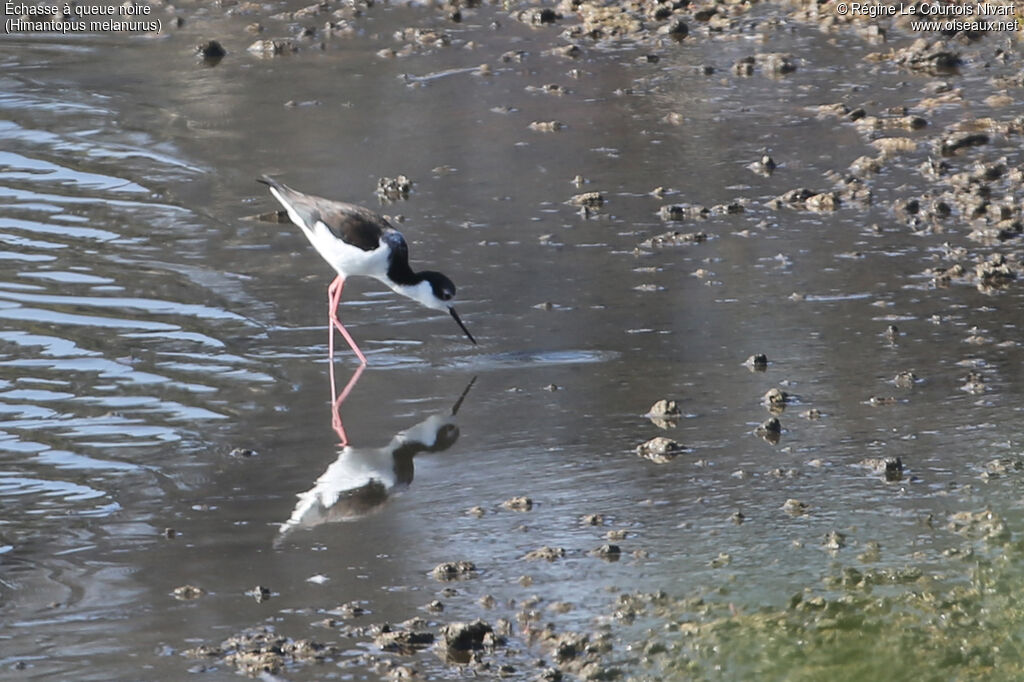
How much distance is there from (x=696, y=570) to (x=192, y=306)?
4308mm

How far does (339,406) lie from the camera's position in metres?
8.17

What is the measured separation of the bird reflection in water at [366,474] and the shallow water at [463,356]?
0.12 feet

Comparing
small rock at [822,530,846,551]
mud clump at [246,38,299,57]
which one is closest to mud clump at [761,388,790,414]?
small rock at [822,530,846,551]

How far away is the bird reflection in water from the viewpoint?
6.94 metres

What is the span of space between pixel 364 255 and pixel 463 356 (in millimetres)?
885

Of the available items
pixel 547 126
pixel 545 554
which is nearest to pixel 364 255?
pixel 545 554

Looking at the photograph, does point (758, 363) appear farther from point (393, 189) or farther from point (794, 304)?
point (393, 189)

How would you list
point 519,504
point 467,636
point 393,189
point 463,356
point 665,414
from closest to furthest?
1. point 467,636
2. point 519,504
3. point 665,414
4. point 463,356
5. point 393,189

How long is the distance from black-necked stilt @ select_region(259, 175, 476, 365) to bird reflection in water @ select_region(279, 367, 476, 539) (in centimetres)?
90

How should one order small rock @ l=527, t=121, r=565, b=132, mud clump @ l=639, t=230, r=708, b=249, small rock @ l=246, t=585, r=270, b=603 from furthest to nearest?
1. small rock @ l=527, t=121, r=565, b=132
2. mud clump @ l=639, t=230, r=708, b=249
3. small rock @ l=246, t=585, r=270, b=603

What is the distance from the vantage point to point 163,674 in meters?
5.56

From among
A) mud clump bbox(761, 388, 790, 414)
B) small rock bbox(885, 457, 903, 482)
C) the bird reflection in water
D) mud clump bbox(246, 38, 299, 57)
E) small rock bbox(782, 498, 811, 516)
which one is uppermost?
small rock bbox(885, 457, 903, 482)

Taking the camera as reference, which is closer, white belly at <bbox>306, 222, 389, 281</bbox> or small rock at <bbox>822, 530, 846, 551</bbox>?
small rock at <bbox>822, 530, 846, 551</bbox>

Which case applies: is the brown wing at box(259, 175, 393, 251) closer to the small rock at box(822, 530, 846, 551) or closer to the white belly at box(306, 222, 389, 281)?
the white belly at box(306, 222, 389, 281)
